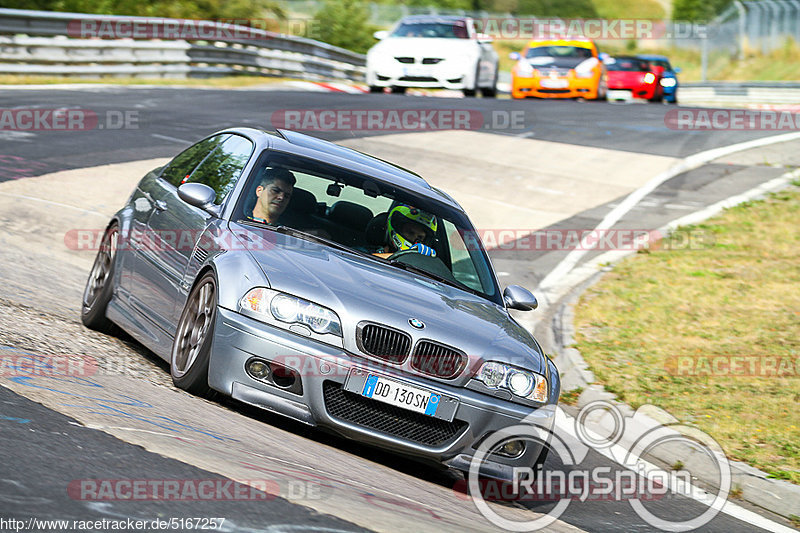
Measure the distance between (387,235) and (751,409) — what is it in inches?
125

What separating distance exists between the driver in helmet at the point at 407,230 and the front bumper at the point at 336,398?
59.6 inches

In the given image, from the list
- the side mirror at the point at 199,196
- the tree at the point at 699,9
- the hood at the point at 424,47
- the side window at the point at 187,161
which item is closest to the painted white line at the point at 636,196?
the side window at the point at 187,161

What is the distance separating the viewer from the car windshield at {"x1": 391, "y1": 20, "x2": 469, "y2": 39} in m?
25.0

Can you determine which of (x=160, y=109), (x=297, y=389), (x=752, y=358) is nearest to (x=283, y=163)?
(x=297, y=389)

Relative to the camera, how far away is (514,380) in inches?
225

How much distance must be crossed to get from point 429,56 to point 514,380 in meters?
19.1

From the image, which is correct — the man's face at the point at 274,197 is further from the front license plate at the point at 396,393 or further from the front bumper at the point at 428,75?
the front bumper at the point at 428,75

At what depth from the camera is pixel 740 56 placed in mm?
51375

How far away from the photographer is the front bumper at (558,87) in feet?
88.2

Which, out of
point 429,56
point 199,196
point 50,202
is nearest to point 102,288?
point 199,196

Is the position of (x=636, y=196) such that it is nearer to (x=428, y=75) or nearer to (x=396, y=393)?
(x=428, y=75)

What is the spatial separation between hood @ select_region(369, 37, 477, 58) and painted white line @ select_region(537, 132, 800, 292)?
6665 millimetres

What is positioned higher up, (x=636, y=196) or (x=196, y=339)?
(x=196, y=339)

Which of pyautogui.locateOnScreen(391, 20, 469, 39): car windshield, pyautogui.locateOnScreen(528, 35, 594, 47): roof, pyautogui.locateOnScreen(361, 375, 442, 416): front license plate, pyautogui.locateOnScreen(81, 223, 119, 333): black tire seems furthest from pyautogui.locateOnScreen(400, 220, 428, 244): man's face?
Result: pyautogui.locateOnScreen(528, 35, 594, 47): roof
